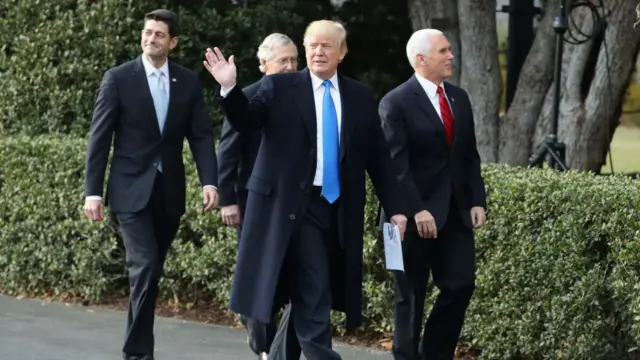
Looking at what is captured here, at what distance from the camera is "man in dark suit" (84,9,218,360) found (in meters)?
7.25

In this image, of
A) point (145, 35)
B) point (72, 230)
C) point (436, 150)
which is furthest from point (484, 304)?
point (72, 230)

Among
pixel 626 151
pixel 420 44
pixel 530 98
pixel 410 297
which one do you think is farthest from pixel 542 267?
pixel 626 151

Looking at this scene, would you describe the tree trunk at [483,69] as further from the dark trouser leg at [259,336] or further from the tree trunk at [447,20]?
the dark trouser leg at [259,336]

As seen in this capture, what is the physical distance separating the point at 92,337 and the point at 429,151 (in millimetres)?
2796

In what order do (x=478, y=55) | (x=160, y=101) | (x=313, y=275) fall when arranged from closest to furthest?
(x=313, y=275) < (x=160, y=101) < (x=478, y=55)

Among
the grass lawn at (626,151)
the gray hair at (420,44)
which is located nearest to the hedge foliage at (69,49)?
the grass lawn at (626,151)

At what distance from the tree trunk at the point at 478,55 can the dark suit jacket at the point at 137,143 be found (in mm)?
4032

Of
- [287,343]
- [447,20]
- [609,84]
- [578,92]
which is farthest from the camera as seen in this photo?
[447,20]

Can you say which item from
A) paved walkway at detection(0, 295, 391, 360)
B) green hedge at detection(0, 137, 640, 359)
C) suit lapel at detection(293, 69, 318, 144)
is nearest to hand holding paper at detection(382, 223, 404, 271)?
suit lapel at detection(293, 69, 318, 144)

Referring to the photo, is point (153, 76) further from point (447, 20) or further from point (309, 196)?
point (447, 20)

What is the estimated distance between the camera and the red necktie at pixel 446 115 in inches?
276

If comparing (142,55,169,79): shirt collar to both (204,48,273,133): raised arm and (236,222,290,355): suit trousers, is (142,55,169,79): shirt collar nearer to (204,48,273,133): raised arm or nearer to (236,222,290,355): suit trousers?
(236,222,290,355): suit trousers

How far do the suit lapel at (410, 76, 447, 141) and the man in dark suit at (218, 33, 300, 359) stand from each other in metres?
0.85

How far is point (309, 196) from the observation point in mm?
6367
